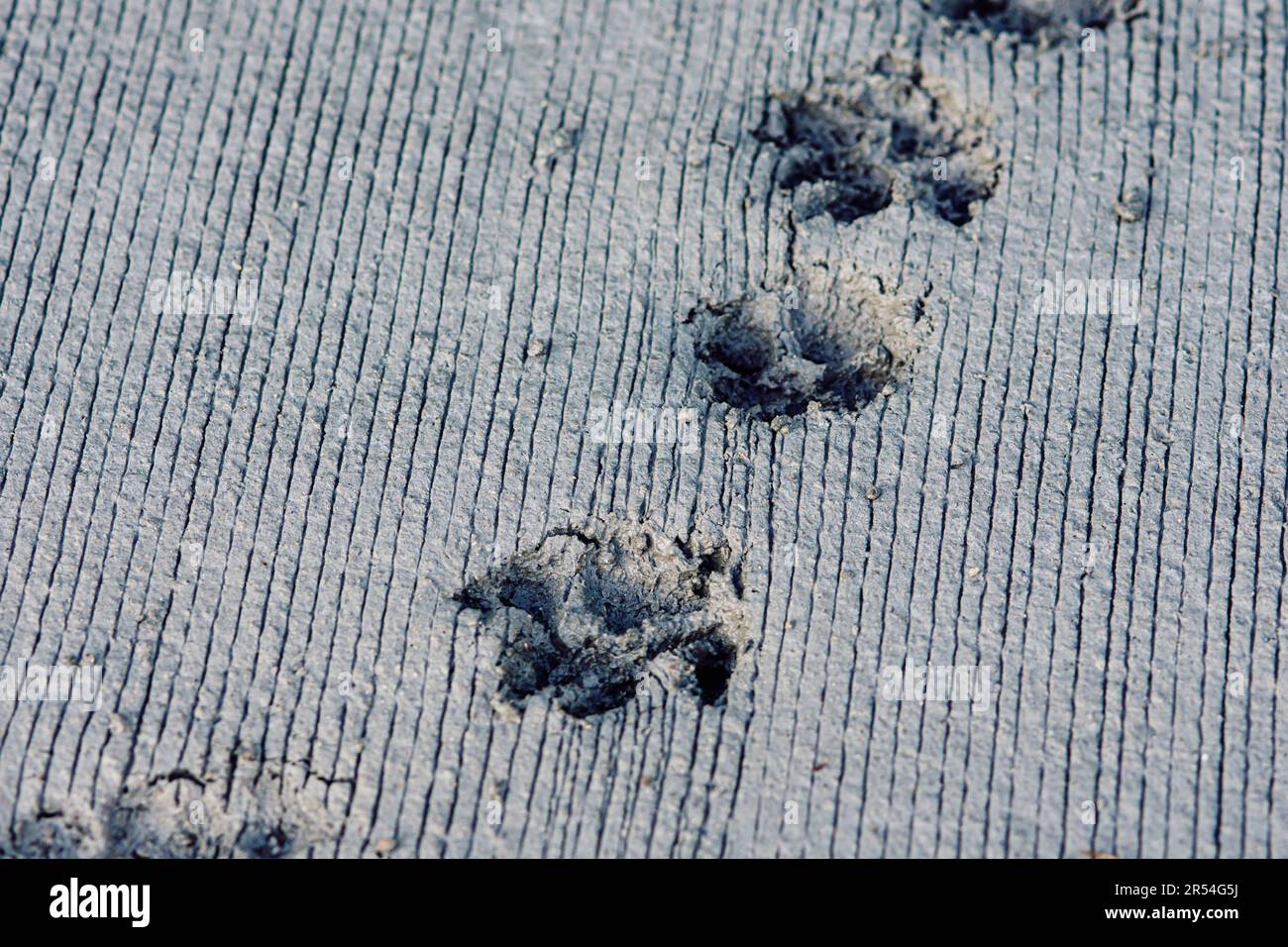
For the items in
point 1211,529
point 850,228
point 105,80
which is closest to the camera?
point 1211,529

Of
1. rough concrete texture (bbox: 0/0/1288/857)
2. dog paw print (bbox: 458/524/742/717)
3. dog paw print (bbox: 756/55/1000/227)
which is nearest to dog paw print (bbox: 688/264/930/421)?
rough concrete texture (bbox: 0/0/1288/857)

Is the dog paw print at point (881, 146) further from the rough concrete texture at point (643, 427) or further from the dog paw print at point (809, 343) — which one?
the dog paw print at point (809, 343)

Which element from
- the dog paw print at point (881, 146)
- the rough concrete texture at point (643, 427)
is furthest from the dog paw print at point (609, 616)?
the dog paw print at point (881, 146)

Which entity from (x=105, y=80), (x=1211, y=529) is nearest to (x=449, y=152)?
(x=105, y=80)

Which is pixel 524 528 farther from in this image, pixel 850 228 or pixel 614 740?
pixel 850 228

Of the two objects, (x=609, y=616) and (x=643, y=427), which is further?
(x=643, y=427)

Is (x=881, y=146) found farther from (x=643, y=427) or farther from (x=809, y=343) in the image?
(x=643, y=427)

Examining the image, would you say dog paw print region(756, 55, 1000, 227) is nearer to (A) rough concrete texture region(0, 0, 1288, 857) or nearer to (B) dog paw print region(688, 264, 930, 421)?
(A) rough concrete texture region(0, 0, 1288, 857)

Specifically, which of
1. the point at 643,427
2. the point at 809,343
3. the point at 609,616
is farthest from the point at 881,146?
the point at 609,616
